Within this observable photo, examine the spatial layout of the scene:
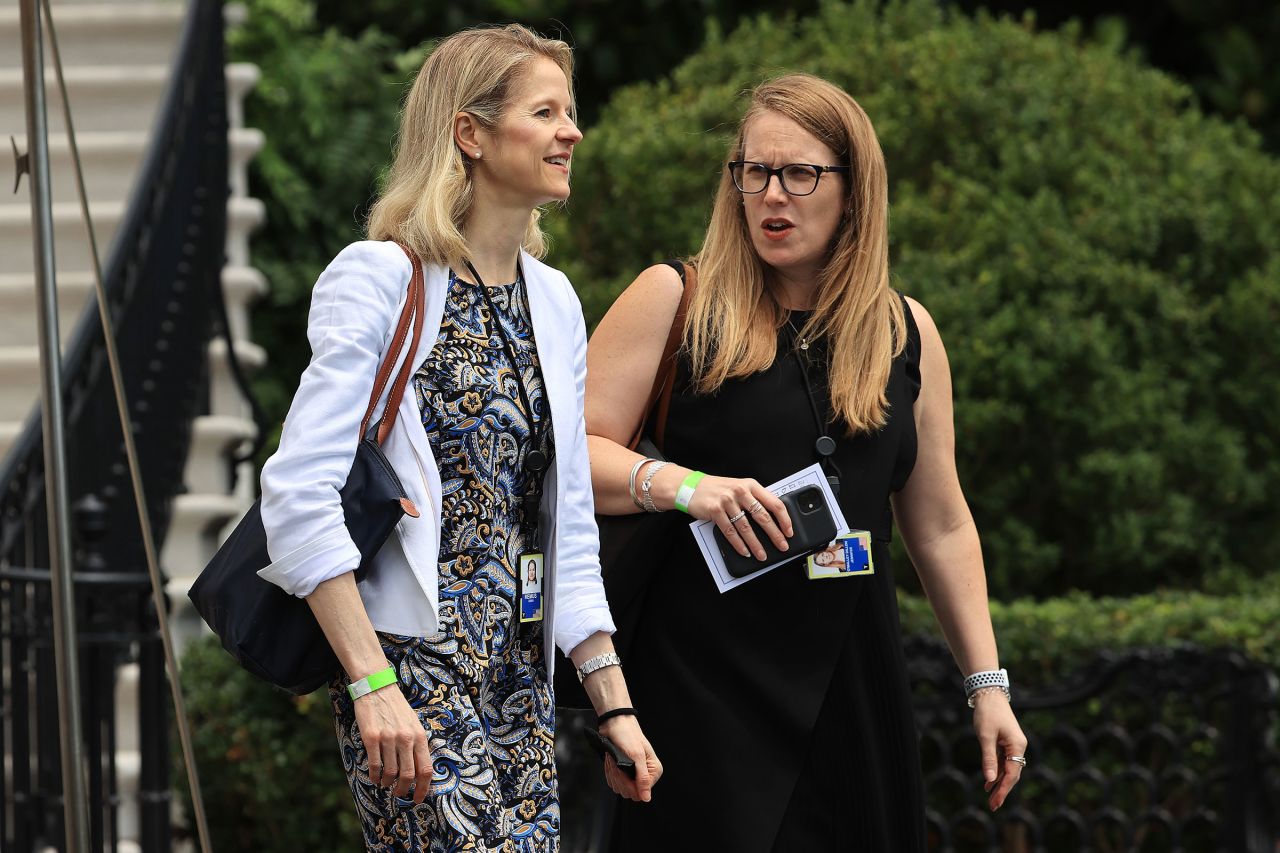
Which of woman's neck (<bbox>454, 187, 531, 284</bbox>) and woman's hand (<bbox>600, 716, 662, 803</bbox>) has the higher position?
woman's neck (<bbox>454, 187, 531, 284</bbox>)

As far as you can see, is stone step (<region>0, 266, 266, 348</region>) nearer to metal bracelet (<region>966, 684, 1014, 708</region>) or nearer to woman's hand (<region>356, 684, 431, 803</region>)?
metal bracelet (<region>966, 684, 1014, 708</region>)

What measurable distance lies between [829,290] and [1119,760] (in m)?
3.49

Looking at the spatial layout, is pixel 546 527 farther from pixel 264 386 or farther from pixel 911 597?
pixel 264 386

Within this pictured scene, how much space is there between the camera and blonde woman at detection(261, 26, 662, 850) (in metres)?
2.54

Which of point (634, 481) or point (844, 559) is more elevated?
point (634, 481)

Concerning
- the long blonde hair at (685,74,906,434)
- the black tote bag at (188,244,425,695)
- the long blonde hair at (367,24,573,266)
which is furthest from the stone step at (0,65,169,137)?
the black tote bag at (188,244,425,695)

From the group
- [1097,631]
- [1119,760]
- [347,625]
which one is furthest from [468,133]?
[1119,760]

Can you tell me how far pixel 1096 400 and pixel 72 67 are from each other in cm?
542

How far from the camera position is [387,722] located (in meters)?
2.51

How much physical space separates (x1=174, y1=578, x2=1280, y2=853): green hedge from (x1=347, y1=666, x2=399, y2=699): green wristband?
3.72 meters

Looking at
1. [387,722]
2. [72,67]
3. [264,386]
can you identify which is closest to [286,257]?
[264,386]

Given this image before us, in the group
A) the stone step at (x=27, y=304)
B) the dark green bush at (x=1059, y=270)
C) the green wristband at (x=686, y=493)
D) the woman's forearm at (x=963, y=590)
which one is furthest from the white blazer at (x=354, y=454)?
the stone step at (x=27, y=304)

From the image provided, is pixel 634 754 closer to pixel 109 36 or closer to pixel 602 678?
pixel 602 678

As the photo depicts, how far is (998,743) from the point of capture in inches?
139
